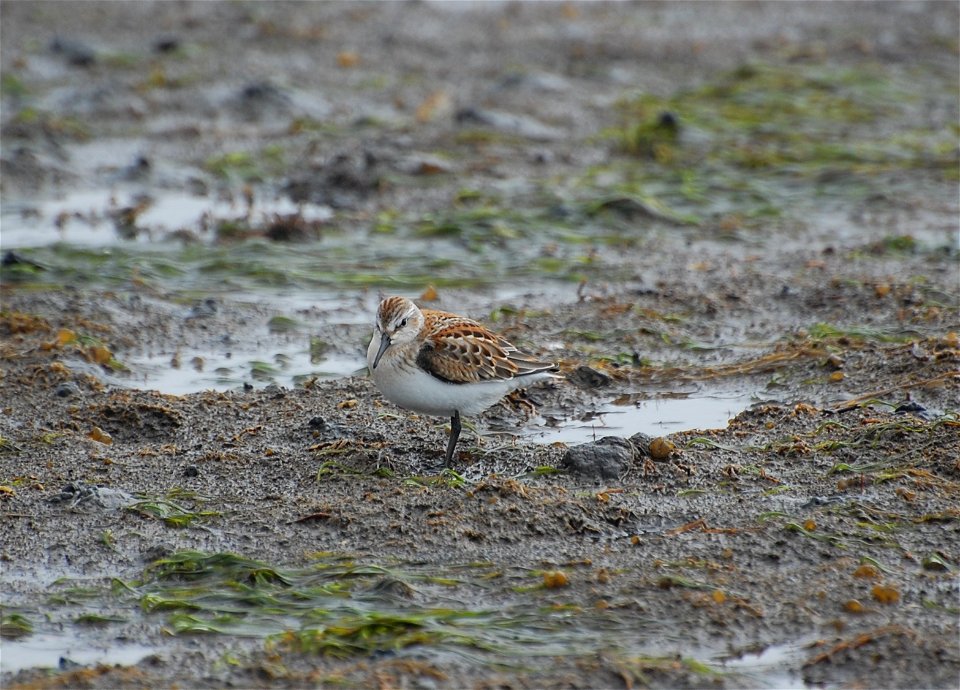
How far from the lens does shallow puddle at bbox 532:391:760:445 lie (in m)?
7.69

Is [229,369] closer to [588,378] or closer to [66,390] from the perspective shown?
[66,390]

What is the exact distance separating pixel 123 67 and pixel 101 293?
24.0 feet

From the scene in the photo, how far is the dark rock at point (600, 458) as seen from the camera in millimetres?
→ 6793

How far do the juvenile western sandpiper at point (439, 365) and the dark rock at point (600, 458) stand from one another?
22.9 inches

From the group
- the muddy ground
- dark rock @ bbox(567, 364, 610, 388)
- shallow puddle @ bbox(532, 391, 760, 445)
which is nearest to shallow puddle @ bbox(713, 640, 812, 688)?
the muddy ground

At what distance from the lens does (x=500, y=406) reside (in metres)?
8.10

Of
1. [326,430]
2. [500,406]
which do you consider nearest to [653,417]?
[500,406]

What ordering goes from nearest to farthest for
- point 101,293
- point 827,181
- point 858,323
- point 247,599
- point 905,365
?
point 247,599
point 905,365
point 858,323
point 101,293
point 827,181

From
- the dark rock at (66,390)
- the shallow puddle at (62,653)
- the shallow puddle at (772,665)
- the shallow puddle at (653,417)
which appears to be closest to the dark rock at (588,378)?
the shallow puddle at (653,417)

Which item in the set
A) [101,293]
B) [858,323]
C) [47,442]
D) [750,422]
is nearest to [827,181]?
[858,323]

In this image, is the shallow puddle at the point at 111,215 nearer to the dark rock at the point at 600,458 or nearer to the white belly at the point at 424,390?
the white belly at the point at 424,390

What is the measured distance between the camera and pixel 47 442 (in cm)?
730

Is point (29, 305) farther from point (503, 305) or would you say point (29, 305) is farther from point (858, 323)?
point (858, 323)

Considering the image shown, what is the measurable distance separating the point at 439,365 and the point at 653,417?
5.09 ft
